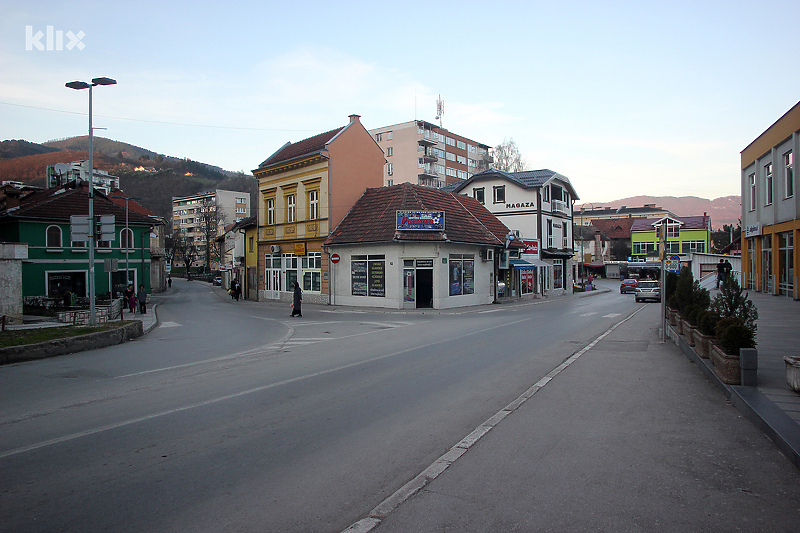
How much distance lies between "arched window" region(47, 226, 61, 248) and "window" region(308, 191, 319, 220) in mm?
17832

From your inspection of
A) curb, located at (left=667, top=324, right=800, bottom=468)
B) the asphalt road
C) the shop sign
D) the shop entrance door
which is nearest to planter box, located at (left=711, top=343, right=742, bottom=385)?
curb, located at (left=667, top=324, right=800, bottom=468)

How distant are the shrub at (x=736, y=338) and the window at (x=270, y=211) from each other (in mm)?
33219

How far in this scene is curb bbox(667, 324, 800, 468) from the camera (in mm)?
5246

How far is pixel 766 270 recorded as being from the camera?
28250mm

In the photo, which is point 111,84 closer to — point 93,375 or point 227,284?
point 93,375

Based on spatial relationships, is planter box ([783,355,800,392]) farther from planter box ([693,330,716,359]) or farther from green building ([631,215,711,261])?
green building ([631,215,711,261])

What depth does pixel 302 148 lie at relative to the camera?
36.4m

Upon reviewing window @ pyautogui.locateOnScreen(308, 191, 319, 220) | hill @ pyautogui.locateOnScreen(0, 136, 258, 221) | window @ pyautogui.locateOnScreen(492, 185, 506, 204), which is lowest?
window @ pyautogui.locateOnScreen(308, 191, 319, 220)

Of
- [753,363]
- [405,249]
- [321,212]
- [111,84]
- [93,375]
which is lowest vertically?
[93,375]

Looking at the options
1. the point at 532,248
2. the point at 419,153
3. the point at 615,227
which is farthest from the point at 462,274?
the point at 615,227

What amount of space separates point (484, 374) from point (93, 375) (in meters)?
7.83

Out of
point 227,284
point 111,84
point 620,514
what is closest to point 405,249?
point 111,84

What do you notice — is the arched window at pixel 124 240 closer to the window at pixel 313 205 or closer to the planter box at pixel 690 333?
the window at pixel 313 205

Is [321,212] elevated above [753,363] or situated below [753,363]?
above
